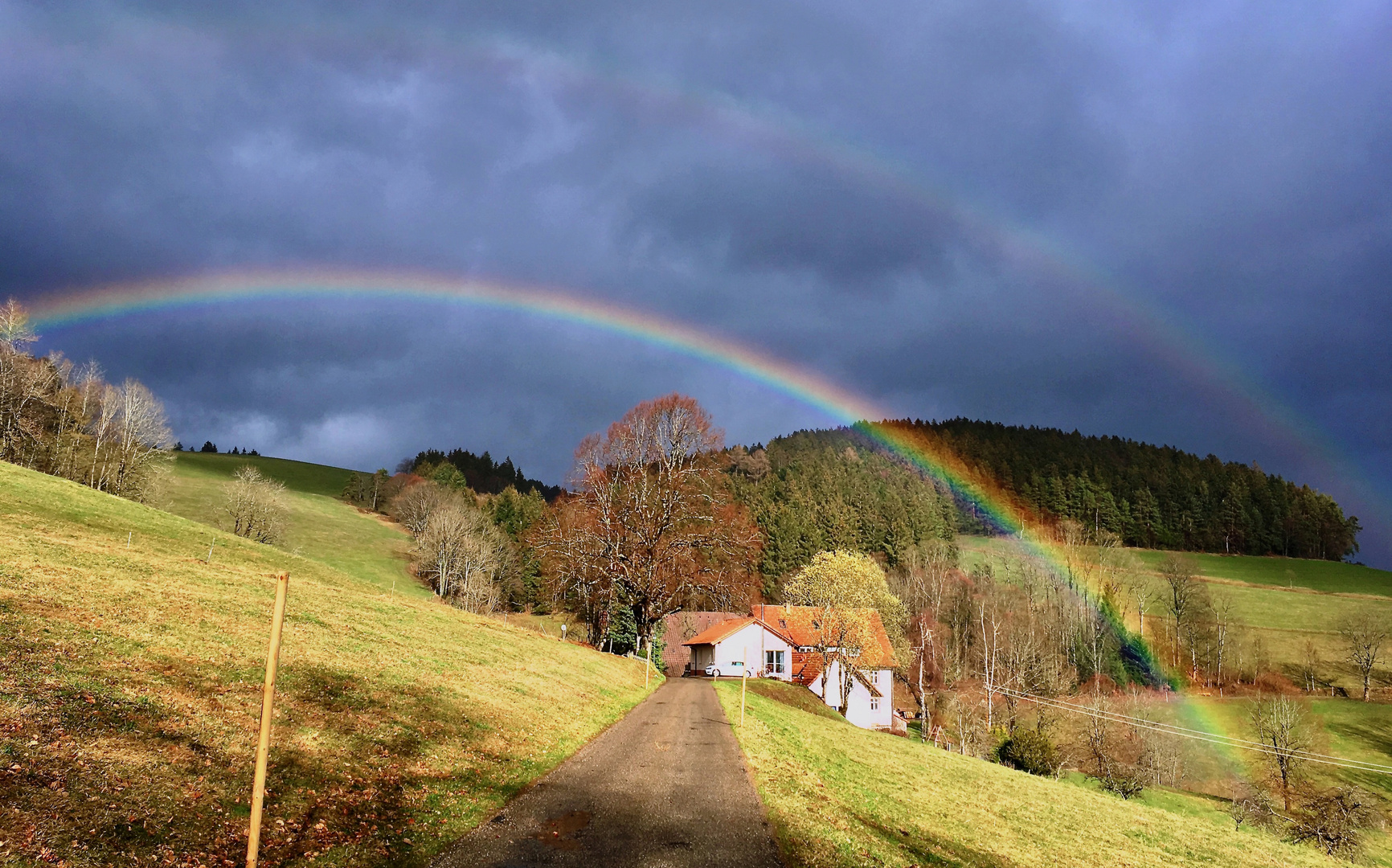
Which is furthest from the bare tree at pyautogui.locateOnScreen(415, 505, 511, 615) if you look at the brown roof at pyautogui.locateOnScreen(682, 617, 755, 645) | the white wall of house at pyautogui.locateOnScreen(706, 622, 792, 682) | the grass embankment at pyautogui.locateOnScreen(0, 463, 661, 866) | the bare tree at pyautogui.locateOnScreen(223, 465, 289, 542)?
the grass embankment at pyautogui.locateOnScreen(0, 463, 661, 866)

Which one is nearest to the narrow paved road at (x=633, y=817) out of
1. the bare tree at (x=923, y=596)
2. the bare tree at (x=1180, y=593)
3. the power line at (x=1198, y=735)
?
the power line at (x=1198, y=735)

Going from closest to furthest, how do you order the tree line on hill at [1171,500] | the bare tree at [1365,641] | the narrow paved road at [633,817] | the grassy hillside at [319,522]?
the narrow paved road at [633,817] < the bare tree at [1365,641] < the grassy hillside at [319,522] < the tree line on hill at [1171,500]

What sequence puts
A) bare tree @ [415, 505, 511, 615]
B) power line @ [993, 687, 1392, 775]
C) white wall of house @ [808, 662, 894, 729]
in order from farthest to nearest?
bare tree @ [415, 505, 511, 615] → white wall of house @ [808, 662, 894, 729] → power line @ [993, 687, 1392, 775]

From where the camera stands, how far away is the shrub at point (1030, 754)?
159ft

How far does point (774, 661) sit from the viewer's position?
7481 cm

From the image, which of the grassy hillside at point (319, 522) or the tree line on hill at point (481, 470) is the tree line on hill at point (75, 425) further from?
the tree line on hill at point (481, 470)

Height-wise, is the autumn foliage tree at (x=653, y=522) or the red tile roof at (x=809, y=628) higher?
the autumn foliage tree at (x=653, y=522)

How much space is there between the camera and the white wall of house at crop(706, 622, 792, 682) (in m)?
72.9

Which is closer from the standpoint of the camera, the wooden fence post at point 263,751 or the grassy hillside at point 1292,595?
the wooden fence post at point 263,751

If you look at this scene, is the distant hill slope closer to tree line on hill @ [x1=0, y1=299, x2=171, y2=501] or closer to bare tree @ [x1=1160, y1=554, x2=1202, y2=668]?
bare tree @ [x1=1160, y1=554, x2=1202, y2=668]

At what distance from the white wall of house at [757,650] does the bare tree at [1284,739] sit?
40087 millimetres

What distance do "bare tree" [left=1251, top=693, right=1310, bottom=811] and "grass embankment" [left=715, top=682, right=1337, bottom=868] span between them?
74.7 feet

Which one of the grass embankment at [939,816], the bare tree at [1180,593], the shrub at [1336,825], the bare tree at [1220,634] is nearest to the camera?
the grass embankment at [939,816]

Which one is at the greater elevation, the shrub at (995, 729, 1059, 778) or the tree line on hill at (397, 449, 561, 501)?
the tree line on hill at (397, 449, 561, 501)
